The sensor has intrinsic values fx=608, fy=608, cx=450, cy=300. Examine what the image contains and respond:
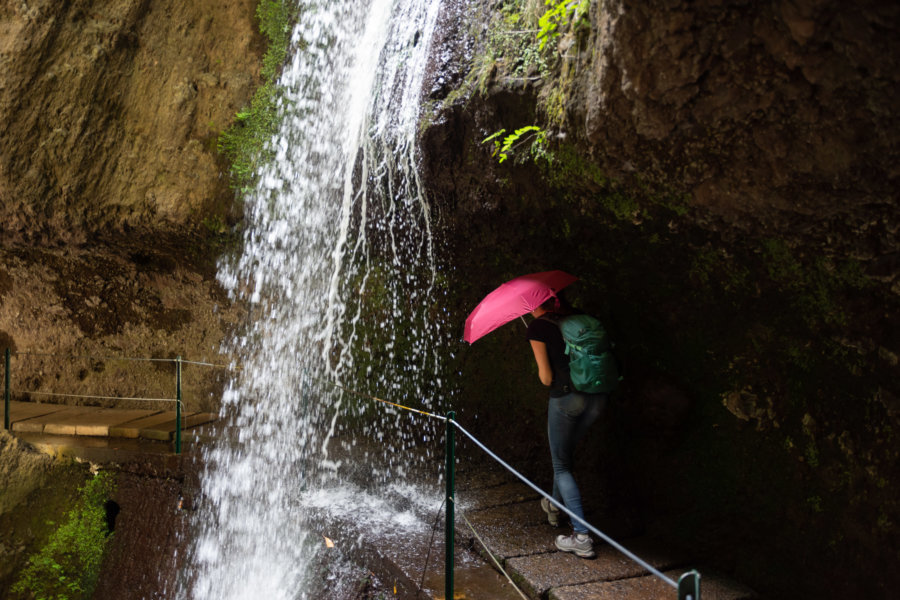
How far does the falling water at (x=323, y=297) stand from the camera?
4993 millimetres

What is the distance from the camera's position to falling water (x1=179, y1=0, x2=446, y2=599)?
499cm

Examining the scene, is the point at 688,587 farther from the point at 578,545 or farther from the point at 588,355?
the point at 578,545

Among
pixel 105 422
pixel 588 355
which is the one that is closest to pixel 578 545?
pixel 588 355

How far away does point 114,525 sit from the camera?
600cm

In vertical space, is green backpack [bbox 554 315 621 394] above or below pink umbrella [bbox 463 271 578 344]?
below

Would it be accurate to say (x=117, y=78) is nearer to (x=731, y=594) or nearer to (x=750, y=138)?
(x=750, y=138)

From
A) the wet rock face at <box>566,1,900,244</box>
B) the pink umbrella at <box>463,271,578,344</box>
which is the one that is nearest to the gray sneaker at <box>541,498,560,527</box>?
the pink umbrella at <box>463,271,578,344</box>

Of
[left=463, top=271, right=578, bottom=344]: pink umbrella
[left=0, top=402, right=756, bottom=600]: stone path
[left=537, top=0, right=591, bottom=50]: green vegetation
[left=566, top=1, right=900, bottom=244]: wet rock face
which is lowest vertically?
[left=0, top=402, right=756, bottom=600]: stone path

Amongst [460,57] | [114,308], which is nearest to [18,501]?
[114,308]

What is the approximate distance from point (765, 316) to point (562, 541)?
169 centimetres

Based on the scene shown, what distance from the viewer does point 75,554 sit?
581cm

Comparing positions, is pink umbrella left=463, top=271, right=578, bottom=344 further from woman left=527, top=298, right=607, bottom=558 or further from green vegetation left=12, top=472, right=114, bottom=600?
green vegetation left=12, top=472, right=114, bottom=600

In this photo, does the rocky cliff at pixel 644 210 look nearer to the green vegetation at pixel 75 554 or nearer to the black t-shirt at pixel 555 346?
the black t-shirt at pixel 555 346

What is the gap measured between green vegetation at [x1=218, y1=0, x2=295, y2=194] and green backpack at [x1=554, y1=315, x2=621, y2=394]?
3.96m
